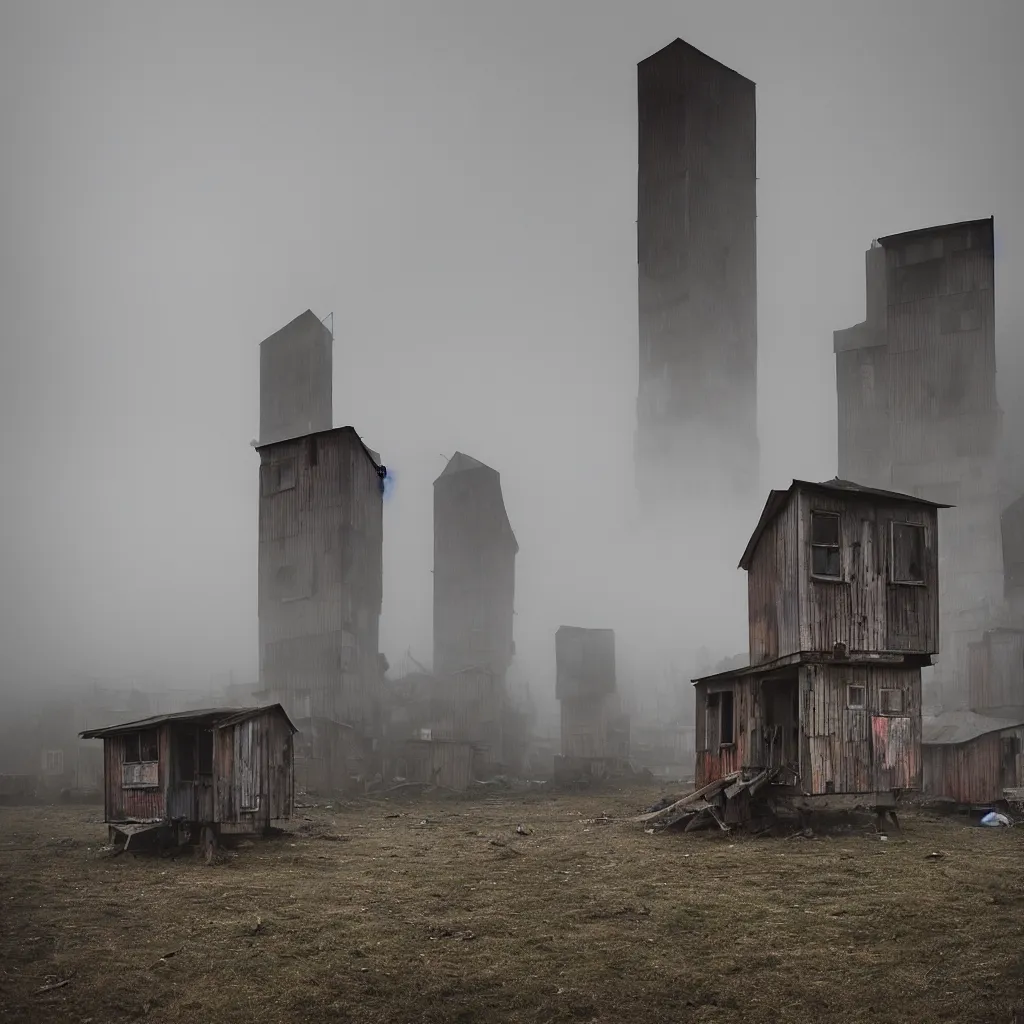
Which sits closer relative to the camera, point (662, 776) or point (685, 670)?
point (662, 776)

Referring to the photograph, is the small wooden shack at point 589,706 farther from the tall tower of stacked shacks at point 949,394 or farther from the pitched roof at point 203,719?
the pitched roof at point 203,719

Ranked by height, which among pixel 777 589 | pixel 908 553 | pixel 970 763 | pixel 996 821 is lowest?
pixel 996 821

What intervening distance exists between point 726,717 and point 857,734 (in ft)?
16.9

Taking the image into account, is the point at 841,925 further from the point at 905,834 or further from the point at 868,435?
the point at 868,435

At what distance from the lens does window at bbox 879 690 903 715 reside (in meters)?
27.4

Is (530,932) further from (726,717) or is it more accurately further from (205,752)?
(726,717)

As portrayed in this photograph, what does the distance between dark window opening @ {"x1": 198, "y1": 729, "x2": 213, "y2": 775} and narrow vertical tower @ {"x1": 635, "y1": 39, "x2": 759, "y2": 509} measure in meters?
76.5

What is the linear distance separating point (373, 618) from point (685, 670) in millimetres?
42059

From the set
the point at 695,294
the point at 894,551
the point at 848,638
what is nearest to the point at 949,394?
the point at 894,551

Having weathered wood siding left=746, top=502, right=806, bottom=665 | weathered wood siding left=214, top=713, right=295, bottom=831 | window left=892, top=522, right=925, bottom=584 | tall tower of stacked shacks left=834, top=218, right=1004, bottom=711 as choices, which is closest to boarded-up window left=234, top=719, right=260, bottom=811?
weathered wood siding left=214, top=713, right=295, bottom=831

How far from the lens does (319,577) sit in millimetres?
50219

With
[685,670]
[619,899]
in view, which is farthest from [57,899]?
[685,670]

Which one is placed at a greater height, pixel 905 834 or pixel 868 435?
pixel 868 435

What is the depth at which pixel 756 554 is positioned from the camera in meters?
30.8
